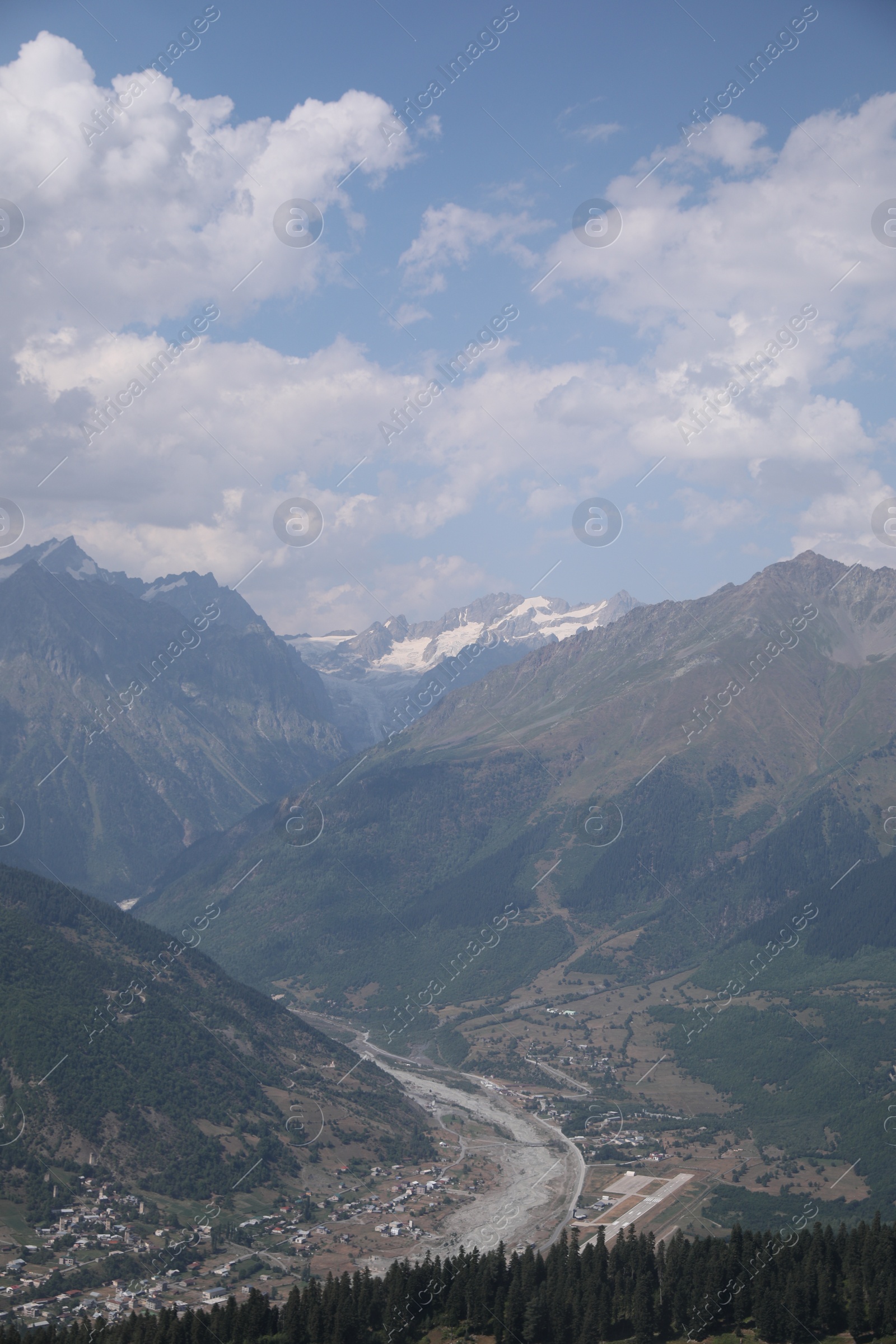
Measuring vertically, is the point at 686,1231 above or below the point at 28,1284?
below

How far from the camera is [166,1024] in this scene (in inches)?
7825

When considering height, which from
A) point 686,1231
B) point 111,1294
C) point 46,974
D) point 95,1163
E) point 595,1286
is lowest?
point 686,1231

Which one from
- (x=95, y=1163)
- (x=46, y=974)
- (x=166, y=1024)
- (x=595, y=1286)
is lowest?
(x=595, y=1286)

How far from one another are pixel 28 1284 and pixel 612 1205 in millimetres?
90899

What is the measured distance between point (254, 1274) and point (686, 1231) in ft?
212

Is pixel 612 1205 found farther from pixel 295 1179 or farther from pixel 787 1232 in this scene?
pixel 295 1179

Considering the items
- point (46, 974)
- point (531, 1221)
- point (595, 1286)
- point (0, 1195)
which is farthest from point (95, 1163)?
point (595, 1286)

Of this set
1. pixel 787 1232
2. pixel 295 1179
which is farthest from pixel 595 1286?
pixel 295 1179

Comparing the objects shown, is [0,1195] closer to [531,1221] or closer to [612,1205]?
[531,1221]

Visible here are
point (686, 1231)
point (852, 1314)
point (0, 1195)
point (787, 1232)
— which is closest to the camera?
point (852, 1314)

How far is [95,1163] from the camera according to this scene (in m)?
156

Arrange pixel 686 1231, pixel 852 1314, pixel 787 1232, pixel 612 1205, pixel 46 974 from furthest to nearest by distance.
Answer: pixel 46 974, pixel 612 1205, pixel 686 1231, pixel 787 1232, pixel 852 1314

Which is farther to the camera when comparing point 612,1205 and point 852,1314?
point 612,1205

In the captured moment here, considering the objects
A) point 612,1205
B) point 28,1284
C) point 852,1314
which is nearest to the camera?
point 852,1314
